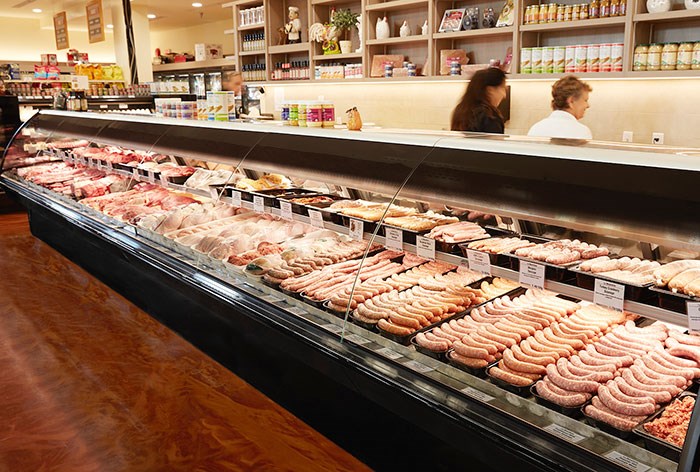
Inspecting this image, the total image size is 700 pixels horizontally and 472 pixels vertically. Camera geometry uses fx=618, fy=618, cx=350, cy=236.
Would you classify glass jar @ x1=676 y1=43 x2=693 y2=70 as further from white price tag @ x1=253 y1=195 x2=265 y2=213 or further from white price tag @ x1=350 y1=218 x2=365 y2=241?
white price tag @ x1=253 y1=195 x2=265 y2=213

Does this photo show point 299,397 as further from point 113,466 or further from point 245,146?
point 245,146

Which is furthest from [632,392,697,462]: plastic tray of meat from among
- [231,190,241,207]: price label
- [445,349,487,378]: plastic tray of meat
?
[231,190,241,207]: price label

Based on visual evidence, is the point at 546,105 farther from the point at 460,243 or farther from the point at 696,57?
the point at 460,243

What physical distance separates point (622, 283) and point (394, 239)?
970mm

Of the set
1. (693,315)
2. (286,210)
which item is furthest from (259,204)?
(693,315)

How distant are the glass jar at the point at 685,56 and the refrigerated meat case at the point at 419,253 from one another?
2.75m

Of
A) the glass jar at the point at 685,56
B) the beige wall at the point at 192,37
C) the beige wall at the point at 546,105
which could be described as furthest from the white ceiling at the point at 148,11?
the glass jar at the point at 685,56

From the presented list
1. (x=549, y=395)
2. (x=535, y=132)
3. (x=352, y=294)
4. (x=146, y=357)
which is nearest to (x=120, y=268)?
(x=146, y=357)

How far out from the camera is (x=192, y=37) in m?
16.0

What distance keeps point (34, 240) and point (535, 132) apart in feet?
16.4

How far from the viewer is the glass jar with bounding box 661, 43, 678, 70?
4559 millimetres

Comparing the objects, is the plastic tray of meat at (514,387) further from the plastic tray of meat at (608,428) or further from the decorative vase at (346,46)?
the decorative vase at (346,46)

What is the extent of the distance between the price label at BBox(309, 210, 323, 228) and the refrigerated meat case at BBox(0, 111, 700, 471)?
1 cm

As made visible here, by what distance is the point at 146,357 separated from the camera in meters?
3.56
